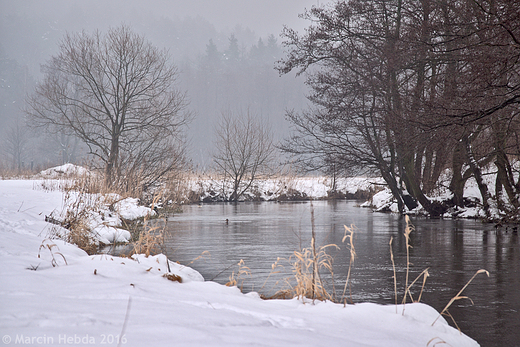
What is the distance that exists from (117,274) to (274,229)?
7968mm

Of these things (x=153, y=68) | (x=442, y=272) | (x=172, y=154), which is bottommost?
(x=442, y=272)

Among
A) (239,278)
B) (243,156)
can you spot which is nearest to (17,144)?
(243,156)

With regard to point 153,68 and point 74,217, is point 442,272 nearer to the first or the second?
point 74,217

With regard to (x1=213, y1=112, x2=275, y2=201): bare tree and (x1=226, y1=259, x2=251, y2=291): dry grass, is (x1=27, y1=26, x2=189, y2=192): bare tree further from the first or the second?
(x1=226, y1=259, x2=251, y2=291): dry grass

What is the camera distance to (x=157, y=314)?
2.61m

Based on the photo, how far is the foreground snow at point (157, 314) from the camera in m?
2.20

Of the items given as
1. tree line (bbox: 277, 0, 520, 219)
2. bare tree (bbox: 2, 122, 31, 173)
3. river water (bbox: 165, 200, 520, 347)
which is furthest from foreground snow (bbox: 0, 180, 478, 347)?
bare tree (bbox: 2, 122, 31, 173)

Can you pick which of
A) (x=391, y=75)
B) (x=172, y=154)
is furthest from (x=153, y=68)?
(x=391, y=75)

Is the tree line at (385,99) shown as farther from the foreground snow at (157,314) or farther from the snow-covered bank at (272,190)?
the snow-covered bank at (272,190)

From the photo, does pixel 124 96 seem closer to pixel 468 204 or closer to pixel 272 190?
pixel 272 190

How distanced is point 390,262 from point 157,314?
537cm

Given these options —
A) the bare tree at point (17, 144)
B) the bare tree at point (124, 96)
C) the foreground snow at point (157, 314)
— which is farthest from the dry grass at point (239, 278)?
the bare tree at point (17, 144)

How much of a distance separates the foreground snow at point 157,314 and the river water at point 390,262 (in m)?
0.61

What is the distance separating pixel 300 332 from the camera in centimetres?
259
